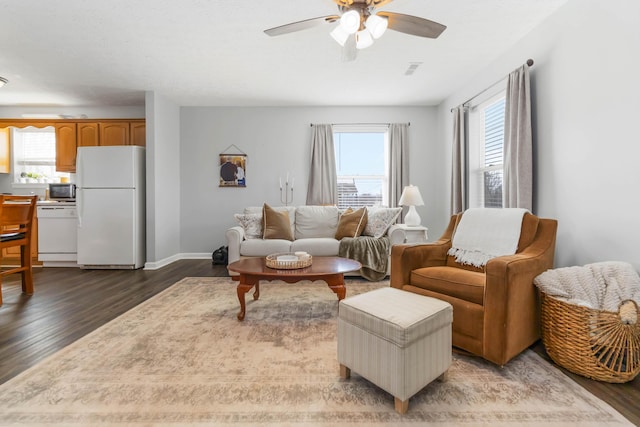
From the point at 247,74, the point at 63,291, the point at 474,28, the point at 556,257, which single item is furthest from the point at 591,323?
the point at 63,291

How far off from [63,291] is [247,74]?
326 cm

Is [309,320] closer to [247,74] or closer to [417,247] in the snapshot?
[417,247]

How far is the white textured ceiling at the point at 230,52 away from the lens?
242 centimetres

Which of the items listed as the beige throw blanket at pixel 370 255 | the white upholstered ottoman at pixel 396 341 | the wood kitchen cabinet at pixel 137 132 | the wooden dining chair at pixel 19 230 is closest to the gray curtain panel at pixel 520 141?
the beige throw blanket at pixel 370 255

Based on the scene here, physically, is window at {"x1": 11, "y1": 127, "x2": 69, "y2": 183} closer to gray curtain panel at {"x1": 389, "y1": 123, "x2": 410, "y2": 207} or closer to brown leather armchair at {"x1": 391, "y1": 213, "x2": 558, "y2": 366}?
gray curtain panel at {"x1": 389, "y1": 123, "x2": 410, "y2": 207}

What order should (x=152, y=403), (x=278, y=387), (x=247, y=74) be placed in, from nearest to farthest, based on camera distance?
1. (x=152, y=403)
2. (x=278, y=387)
3. (x=247, y=74)

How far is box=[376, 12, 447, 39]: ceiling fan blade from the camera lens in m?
1.82

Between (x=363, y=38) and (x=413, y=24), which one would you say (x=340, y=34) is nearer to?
(x=363, y=38)

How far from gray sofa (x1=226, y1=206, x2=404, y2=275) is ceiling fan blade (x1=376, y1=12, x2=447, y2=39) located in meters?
2.34

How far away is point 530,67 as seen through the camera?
2.76 metres

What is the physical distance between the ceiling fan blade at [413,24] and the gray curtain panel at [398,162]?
292 cm

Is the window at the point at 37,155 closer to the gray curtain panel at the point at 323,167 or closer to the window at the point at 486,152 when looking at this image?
the gray curtain panel at the point at 323,167

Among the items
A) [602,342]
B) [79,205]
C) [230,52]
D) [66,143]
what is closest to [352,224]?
[230,52]

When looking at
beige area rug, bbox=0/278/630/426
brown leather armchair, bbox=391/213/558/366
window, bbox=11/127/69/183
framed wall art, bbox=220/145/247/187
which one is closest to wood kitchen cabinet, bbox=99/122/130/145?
window, bbox=11/127/69/183
